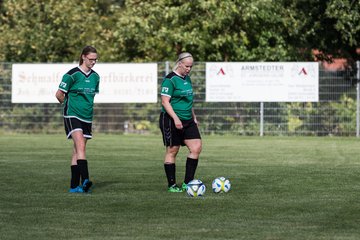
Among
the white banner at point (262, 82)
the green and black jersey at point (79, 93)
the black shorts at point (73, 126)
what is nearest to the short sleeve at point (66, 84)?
the green and black jersey at point (79, 93)

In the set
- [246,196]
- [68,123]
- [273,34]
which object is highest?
[273,34]

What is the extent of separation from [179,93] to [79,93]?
1307mm

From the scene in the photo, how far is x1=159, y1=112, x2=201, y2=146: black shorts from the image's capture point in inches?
561

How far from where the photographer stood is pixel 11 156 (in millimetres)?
22453

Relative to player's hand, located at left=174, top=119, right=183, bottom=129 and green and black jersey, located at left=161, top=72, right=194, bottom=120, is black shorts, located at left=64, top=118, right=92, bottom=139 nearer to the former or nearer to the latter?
green and black jersey, located at left=161, top=72, right=194, bottom=120

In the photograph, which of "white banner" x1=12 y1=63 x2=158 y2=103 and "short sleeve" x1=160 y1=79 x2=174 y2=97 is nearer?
"short sleeve" x1=160 y1=79 x2=174 y2=97

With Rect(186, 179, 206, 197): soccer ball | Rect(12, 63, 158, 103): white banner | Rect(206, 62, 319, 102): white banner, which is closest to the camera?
Rect(186, 179, 206, 197): soccer ball

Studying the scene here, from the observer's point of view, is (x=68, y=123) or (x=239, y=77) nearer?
(x=68, y=123)

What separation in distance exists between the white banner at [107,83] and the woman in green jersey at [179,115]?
18846 mm

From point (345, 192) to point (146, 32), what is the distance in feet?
72.7

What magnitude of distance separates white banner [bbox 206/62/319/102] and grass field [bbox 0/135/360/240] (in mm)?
8653

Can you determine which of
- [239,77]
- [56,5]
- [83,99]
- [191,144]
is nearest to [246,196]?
[191,144]

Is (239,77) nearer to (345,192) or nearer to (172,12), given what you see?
(172,12)

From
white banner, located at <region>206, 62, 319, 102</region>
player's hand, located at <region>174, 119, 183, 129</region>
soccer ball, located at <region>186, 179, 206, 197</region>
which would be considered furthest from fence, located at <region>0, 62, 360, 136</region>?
soccer ball, located at <region>186, 179, 206, 197</region>
